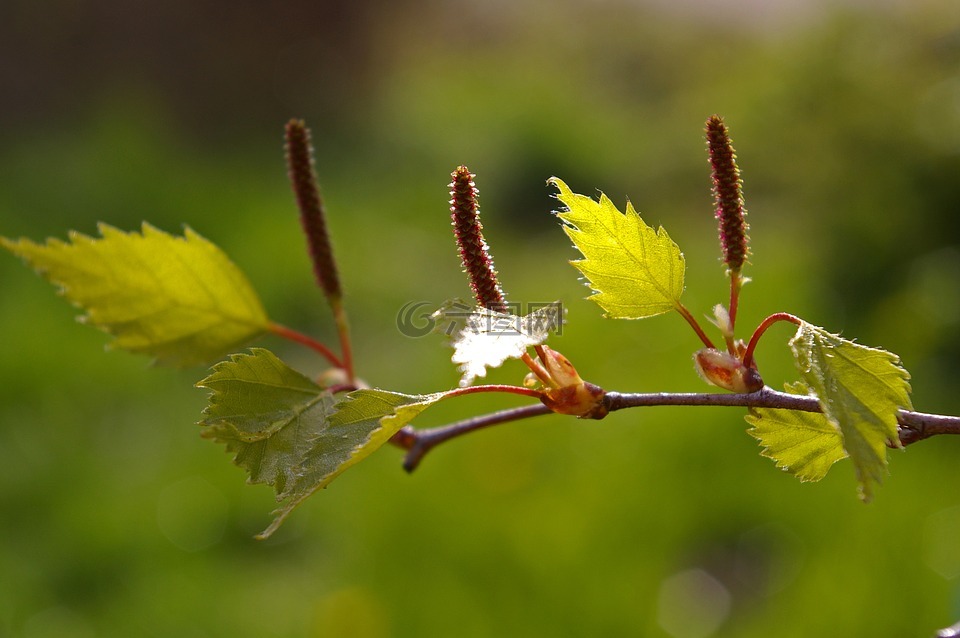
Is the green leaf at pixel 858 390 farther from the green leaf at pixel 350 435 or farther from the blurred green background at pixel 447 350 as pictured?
the blurred green background at pixel 447 350

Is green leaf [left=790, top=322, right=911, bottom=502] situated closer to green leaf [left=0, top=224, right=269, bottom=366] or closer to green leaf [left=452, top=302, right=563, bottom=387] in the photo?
green leaf [left=452, top=302, right=563, bottom=387]

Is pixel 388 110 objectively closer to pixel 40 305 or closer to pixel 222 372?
pixel 40 305

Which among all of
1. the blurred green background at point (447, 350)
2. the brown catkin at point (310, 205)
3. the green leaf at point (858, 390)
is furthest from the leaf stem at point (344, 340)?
the blurred green background at point (447, 350)

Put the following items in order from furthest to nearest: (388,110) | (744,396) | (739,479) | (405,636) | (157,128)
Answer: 1. (388,110)
2. (157,128)
3. (739,479)
4. (405,636)
5. (744,396)


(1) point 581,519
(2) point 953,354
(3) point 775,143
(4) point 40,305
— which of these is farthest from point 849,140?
(4) point 40,305

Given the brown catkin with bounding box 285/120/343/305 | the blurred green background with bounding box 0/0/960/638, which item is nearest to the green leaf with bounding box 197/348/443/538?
the brown catkin with bounding box 285/120/343/305

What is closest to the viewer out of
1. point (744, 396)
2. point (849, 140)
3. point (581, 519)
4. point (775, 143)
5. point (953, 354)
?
point (744, 396)

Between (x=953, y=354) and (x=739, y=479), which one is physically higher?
(x=953, y=354)
